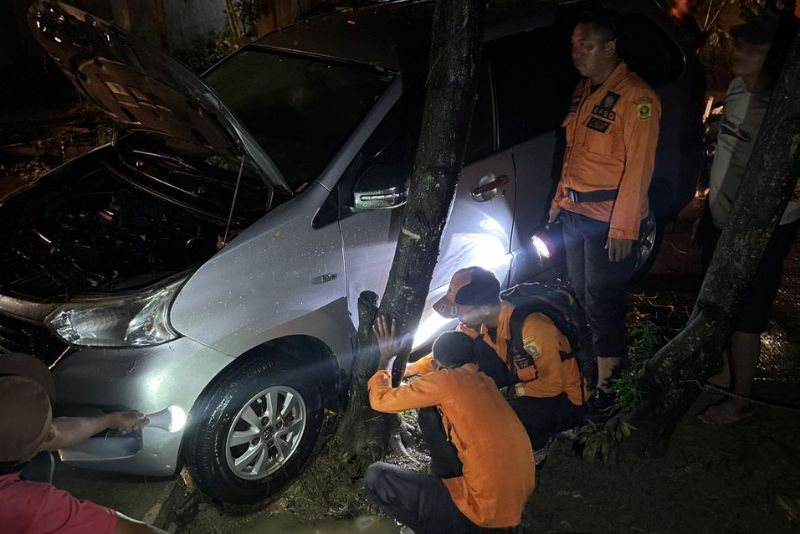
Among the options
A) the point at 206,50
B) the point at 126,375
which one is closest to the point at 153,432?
the point at 126,375

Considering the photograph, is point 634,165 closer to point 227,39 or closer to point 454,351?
point 454,351

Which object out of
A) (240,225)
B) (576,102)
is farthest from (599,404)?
(240,225)

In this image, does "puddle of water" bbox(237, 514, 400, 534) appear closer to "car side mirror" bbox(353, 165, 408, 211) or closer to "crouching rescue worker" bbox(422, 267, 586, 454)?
"crouching rescue worker" bbox(422, 267, 586, 454)

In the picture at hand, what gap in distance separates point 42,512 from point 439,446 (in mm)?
1393

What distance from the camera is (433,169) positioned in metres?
2.40

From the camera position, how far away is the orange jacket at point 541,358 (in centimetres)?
261

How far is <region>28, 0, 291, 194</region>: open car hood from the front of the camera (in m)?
2.31

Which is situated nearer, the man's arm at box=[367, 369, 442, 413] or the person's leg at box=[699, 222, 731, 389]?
the man's arm at box=[367, 369, 442, 413]

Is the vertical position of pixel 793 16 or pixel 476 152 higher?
pixel 793 16

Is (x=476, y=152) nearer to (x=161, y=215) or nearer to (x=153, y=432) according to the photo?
(x=161, y=215)

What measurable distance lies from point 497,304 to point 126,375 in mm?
1574

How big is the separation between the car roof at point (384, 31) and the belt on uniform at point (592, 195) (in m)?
1.01

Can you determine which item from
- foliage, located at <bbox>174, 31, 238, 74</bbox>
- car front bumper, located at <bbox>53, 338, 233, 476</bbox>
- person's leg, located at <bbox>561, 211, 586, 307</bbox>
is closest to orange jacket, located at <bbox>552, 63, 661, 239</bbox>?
person's leg, located at <bbox>561, 211, 586, 307</bbox>

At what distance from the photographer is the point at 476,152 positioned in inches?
128
